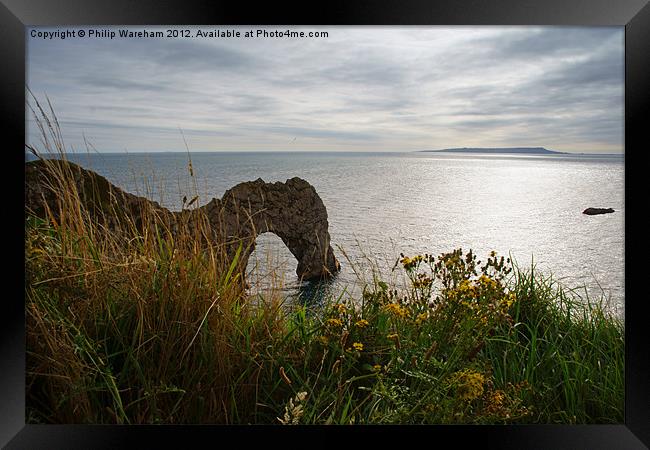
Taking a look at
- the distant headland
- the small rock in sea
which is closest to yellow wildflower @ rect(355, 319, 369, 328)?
the distant headland

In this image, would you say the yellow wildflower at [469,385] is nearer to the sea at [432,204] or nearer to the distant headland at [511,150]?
the sea at [432,204]

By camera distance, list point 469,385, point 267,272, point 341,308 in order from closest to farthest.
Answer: point 469,385, point 341,308, point 267,272

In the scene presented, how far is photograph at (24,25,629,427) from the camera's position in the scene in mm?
2188

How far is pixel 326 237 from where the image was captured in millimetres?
2764

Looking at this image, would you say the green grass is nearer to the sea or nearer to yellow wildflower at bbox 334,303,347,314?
yellow wildflower at bbox 334,303,347,314

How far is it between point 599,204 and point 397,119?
1.52 meters

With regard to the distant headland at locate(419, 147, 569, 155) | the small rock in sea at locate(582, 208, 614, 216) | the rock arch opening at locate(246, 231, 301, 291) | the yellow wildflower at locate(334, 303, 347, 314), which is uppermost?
the distant headland at locate(419, 147, 569, 155)

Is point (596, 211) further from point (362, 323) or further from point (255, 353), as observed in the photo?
point (255, 353)

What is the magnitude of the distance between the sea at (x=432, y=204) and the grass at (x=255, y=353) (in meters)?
0.27

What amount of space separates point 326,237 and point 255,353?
2.52 ft

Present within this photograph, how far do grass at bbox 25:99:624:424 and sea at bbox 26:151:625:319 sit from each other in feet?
0.89

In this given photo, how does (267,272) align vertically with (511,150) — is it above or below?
below
